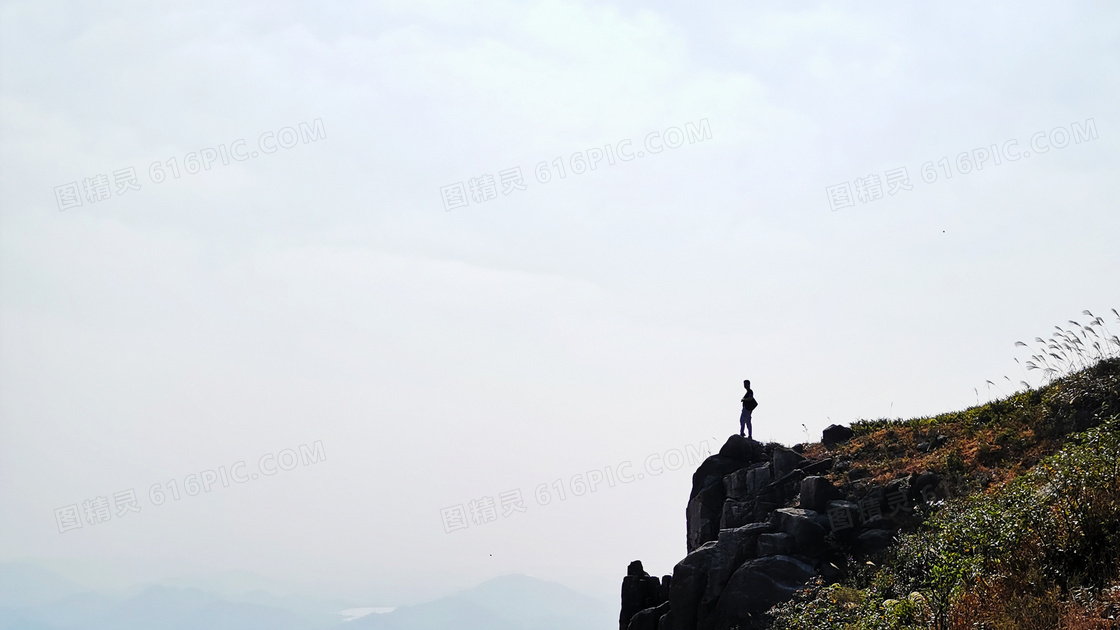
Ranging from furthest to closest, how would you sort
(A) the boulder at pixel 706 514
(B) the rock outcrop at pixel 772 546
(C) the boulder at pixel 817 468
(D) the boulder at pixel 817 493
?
(A) the boulder at pixel 706 514 < (C) the boulder at pixel 817 468 < (D) the boulder at pixel 817 493 < (B) the rock outcrop at pixel 772 546

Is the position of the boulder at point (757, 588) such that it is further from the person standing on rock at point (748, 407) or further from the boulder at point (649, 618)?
the person standing on rock at point (748, 407)

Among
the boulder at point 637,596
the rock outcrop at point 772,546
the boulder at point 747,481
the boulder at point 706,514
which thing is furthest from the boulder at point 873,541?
the boulder at point 637,596

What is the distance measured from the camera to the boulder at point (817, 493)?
20.7m

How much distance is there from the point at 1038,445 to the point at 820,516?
5.69 m

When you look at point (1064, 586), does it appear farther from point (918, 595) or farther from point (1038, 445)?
point (1038, 445)

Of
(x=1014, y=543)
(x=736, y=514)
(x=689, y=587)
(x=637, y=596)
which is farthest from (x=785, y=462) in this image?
(x=1014, y=543)

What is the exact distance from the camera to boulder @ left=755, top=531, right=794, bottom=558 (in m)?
19.1

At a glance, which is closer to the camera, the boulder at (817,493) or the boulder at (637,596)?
the boulder at (817,493)

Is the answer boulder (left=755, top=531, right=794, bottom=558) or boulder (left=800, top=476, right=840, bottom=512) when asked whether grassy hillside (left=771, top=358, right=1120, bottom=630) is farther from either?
boulder (left=755, top=531, right=794, bottom=558)

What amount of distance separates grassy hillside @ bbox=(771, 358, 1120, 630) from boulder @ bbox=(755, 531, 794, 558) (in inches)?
64.8

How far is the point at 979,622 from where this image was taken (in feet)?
31.7

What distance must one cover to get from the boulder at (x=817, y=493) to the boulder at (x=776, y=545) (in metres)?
1.77

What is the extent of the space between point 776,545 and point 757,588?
1402mm

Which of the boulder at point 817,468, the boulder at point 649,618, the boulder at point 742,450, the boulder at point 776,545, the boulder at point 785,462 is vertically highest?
the boulder at point 742,450
